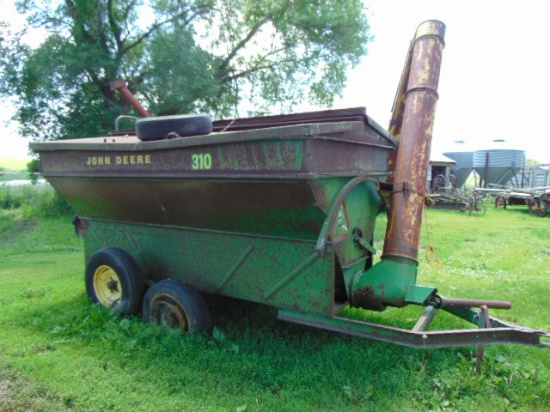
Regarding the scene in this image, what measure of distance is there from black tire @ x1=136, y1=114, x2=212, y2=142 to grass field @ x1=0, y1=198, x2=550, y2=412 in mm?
1934

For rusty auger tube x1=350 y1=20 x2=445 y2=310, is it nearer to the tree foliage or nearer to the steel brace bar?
the steel brace bar

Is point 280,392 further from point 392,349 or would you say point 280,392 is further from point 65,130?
point 65,130

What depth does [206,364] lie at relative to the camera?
12.1ft

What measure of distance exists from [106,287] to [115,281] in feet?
0.72

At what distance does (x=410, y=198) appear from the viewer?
397 cm

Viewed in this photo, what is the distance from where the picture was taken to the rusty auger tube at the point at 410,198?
378 centimetres

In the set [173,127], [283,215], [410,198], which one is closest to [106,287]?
[173,127]

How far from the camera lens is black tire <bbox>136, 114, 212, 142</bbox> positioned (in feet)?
13.7

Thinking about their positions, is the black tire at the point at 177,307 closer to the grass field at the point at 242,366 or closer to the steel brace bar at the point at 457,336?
the grass field at the point at 242,366

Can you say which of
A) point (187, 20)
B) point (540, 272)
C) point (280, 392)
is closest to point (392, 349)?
point (280, 392)

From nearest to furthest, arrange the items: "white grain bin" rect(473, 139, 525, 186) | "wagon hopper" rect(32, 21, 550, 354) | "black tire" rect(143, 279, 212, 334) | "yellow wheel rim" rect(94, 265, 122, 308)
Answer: "wagon hopper" rect(32, 21, 550, 354) < "black tire" rect(143, 279, 212, 334) < "yellow wheel rim" rect(94, 265, 122, 308) < "white grain bin" rect(473, 139, 525, 186)

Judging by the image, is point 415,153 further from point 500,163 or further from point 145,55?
point 500,163

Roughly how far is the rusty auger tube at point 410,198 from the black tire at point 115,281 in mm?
2355

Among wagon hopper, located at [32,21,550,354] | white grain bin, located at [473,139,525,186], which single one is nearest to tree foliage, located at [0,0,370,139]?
wagon hopper, located at [32,21,550,354]
